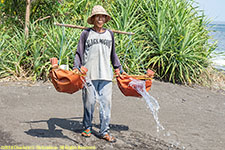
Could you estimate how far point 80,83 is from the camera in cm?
403

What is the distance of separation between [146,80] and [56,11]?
530cm

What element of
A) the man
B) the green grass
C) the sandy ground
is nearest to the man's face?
the man

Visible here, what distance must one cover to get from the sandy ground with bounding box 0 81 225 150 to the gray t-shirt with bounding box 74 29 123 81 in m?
0.85

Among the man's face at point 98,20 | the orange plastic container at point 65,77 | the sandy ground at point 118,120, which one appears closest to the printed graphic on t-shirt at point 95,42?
the man's face at point 98,20

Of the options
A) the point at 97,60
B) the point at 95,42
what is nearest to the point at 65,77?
the point at 97,60

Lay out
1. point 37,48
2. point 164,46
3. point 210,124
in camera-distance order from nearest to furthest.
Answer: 1. point 210,124
2. point 37,48
3. point 164,46

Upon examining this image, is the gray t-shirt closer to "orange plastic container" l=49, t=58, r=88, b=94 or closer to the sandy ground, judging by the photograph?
"orange plastic container" l=49, t=58, r=88, b=94

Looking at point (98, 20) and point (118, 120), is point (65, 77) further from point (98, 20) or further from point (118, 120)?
point (118, 120)

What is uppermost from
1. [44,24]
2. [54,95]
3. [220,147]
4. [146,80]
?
[44,24]

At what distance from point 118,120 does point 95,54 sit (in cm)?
159

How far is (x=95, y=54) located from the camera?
4199mm

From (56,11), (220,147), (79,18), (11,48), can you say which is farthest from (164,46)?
(220,147)

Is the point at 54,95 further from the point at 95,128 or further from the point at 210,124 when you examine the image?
the point at 210,124

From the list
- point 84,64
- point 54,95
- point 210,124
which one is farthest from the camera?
point 54,95
